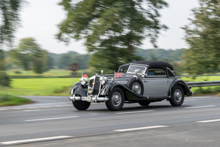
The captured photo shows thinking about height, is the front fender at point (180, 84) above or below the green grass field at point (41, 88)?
above

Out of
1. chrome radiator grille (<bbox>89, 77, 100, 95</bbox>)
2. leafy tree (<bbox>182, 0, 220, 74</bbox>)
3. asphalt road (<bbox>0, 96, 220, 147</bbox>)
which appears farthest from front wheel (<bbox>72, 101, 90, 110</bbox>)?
leafy tree (<bbox>182, 0, 220, 74</bbox>)

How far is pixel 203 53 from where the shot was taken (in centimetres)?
2720

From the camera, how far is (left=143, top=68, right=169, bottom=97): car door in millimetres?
12977

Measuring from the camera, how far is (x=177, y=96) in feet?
46.1

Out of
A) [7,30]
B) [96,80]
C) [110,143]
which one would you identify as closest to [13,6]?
[7,30]

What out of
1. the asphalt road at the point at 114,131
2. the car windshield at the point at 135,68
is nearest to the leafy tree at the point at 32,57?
the car windshield at the point at 135,68

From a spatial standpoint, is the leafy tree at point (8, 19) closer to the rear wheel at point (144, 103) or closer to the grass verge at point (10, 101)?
the grass verge at point (10, 101)

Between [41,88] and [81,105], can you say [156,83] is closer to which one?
[81,105]

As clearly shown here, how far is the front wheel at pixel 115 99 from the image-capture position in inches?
461

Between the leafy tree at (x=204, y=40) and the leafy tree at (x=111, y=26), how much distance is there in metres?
4.25

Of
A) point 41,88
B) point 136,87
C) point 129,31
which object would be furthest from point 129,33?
point 41,88

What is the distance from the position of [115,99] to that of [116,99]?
0.15 feet

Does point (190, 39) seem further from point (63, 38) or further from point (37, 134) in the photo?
point (37, 134)

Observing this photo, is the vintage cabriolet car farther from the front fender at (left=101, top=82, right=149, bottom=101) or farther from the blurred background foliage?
the blurred background foliage
